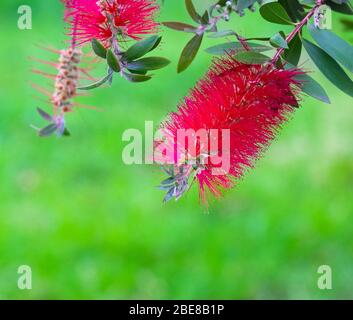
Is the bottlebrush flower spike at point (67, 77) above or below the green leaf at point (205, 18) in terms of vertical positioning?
below

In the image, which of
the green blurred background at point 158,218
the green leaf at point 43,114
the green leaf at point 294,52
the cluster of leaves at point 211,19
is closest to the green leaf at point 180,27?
the cluster of leaves at point 211,19

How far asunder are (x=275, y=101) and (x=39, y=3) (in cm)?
423

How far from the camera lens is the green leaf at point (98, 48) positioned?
0.77m

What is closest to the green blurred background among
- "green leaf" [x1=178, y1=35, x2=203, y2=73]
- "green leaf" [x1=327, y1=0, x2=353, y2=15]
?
"green leaf" [x1=178, y1=35, x2=203, y2=73]

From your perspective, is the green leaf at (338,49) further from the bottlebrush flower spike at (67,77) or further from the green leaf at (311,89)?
the bottlebrush flower spike at (67,77)

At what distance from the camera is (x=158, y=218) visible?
9.35 ft

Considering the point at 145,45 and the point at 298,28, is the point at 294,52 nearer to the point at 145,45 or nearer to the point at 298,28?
the point at 298,28

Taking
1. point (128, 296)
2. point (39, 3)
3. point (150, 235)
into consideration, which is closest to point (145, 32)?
point (128, 296)

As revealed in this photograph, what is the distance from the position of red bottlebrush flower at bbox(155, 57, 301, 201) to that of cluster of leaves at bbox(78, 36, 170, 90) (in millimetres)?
60

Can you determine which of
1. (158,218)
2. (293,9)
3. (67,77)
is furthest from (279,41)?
(158,218)

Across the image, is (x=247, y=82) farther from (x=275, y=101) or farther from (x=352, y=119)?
(x=352, y=119)

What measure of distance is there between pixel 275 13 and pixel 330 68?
3.4 inches

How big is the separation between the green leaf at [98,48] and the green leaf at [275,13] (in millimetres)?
183

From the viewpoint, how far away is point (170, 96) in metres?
3.77
